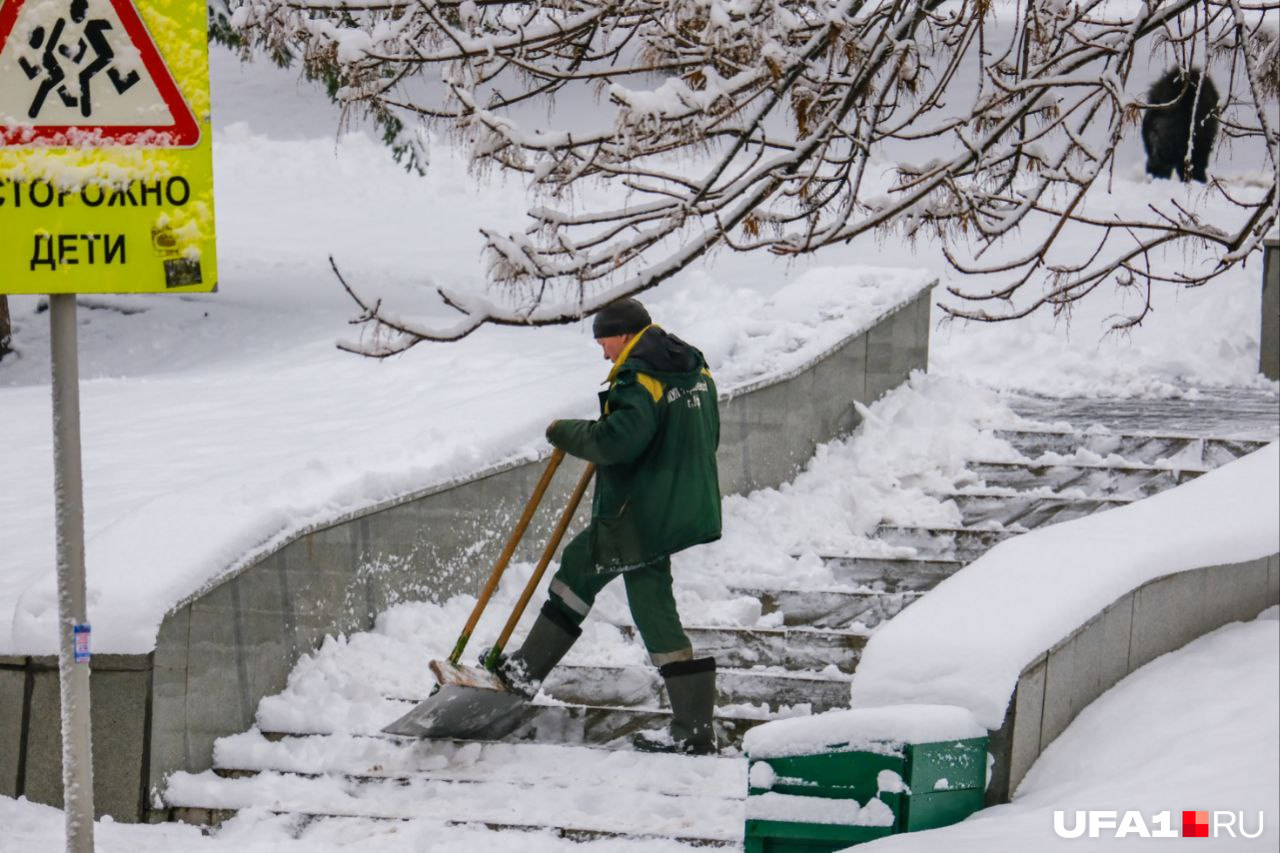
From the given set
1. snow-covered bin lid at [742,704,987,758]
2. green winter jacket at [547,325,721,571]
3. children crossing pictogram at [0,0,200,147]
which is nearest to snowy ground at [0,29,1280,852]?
snow-covered bin lid at [742,704,987,758]

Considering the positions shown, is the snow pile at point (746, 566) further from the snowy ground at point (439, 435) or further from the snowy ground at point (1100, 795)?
the snowy ground at point (1100, 795)

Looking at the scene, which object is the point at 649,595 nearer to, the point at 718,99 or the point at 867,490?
the point at 718,99

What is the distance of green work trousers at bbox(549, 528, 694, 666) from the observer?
5949 millimetres

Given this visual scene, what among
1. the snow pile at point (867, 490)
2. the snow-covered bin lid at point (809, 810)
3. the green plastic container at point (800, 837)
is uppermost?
the snow pile at point (867, 490)

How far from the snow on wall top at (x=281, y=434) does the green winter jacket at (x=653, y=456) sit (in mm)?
1249

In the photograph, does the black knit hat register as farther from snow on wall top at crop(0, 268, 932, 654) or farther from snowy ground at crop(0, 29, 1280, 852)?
snow on wall top at crop(0, 268, 932, 654)

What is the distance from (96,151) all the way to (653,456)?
2609 mm

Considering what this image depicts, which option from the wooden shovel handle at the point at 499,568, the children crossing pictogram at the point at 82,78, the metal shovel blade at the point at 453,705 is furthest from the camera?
the wooden shovel handle at the point at 499,568

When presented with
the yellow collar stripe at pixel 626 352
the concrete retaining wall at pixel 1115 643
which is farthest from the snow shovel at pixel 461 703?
the concrete retaining wall at pixel 1115 643

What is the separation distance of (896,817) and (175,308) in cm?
1185

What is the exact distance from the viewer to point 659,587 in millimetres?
6000

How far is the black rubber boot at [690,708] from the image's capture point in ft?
19.4

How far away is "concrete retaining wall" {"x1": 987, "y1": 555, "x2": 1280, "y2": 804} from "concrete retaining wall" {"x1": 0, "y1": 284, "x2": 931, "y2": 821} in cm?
271

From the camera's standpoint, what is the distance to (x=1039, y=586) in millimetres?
5520
